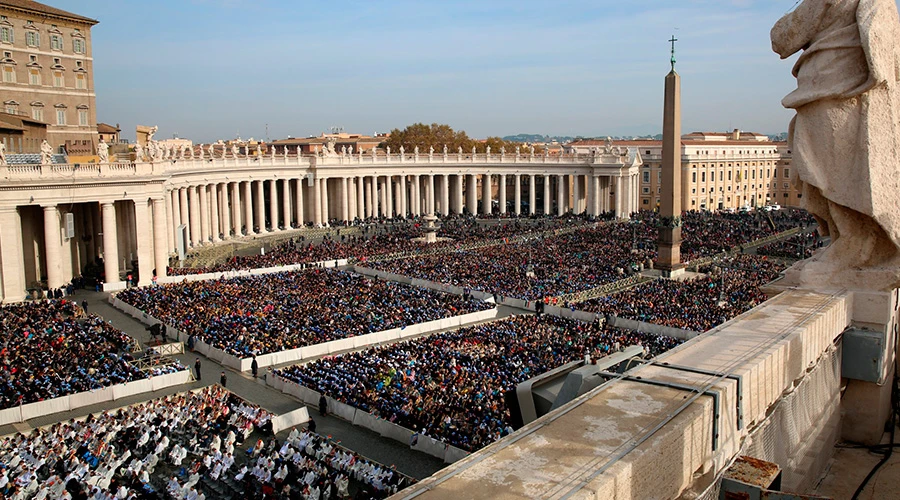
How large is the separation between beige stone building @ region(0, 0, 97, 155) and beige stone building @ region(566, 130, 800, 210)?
58774mm

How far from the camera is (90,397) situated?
21.9 m

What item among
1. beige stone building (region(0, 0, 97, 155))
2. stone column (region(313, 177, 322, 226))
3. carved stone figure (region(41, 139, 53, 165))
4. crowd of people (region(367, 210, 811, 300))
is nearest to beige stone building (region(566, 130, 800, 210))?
crowd of people (region(367, 210, 811, 300))

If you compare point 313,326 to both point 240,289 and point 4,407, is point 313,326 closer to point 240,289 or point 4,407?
point 240,289

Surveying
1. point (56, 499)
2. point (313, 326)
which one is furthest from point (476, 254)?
point (56, 499)

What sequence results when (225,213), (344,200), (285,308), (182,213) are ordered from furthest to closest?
(344,200) < (225,213) < (182,213) < (285,308)

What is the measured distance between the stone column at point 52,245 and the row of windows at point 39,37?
19.7 metres

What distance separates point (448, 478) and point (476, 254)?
43.6 m

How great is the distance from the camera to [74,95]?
55.8m

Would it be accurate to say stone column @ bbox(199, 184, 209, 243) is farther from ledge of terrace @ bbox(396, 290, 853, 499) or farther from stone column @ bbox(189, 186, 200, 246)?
ledge of terrace @ bbox(396, 290, 853, 499)

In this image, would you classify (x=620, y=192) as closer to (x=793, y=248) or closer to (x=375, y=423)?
(x=793, y=248)

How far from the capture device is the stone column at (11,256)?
36.4m

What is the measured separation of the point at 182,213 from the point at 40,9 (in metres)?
16.5

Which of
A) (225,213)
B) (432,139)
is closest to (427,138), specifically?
(432,139)

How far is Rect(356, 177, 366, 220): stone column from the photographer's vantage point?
76.2 metres
